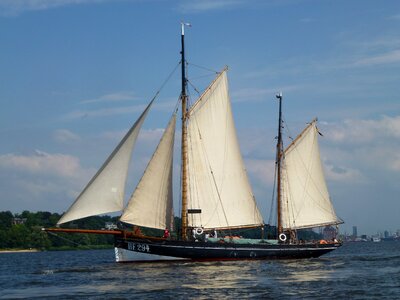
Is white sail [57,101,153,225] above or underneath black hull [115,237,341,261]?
above

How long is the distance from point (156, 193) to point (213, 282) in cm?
2032

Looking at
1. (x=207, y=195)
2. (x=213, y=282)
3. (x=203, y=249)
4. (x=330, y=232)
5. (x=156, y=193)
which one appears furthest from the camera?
(x=330, y=232)

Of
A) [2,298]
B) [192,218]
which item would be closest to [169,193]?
[192,218]

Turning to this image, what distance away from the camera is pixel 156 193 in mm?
80000

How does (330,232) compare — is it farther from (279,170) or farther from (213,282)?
(213,282)

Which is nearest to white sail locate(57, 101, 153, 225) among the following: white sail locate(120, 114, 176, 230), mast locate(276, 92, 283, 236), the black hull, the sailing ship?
the sailing ship

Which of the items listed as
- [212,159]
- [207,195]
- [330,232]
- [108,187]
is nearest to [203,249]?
[207,195]

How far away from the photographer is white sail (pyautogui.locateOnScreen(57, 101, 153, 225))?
247ft

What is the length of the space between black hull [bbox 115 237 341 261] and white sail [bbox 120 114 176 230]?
81.7 inches

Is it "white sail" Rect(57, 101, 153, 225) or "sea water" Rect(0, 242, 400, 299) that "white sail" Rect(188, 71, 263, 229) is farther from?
"white sail" Rect(57, 101, 153, 225)

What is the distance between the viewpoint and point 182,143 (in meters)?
84.7

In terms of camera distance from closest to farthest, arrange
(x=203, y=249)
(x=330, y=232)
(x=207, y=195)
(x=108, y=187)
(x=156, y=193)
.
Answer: (x=108, y=187) < (x=156, y=193) < (x=203, y=249) < (x=207, y=195) < (x=330, y=232)

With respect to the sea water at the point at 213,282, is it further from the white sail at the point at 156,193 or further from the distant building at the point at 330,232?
the distant building at the point at 330,232

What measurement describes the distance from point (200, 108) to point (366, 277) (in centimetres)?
2698
